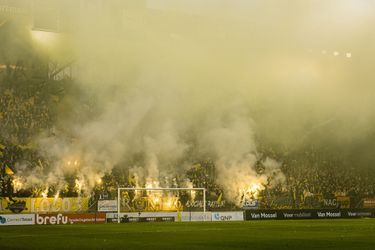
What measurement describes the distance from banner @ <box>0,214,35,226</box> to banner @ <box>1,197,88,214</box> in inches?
→ 28.9

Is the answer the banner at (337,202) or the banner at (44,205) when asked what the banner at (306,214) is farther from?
the banner at (44,205)

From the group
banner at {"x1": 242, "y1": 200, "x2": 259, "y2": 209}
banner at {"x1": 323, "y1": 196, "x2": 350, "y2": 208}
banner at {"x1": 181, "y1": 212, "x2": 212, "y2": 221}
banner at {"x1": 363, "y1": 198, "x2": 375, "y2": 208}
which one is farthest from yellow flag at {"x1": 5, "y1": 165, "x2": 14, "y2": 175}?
banner at {"x1": 363, "y1": 198, "x2": 375, "y2": 208}

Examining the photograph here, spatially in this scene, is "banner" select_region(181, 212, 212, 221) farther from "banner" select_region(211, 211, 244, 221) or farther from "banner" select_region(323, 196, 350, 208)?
"banner" select_region(323, 196, 350, 208)

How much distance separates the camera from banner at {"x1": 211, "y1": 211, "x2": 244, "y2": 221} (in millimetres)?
37531

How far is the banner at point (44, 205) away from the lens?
108 feet

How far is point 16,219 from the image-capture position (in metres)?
32.3

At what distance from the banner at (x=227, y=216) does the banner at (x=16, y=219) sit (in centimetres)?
1048

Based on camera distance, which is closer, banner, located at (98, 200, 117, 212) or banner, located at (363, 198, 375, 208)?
banner, located at (98, 200, 117, 212)

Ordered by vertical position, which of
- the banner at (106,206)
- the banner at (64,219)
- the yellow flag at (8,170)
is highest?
the yellow flag at (8,170)

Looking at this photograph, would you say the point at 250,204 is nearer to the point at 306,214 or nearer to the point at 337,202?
the point at 306,214

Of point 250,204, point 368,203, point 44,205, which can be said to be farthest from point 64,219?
point 368,203

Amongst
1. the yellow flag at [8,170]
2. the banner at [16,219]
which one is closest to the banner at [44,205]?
the banner at [16,219]

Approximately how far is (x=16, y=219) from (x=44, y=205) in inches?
86.1

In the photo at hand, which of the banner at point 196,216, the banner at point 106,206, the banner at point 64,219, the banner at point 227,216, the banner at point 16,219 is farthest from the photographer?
the banner at point 227,216
